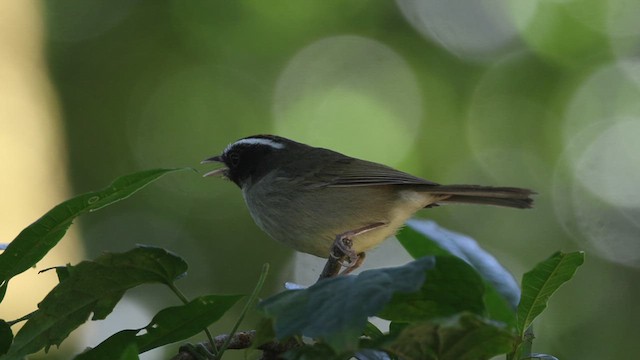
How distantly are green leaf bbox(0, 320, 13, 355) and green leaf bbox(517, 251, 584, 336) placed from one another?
3.96ft

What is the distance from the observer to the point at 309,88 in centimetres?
1198

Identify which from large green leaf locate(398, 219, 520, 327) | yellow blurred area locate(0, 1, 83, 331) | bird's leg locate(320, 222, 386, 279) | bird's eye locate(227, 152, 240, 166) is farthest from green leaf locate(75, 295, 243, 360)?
yellow blurred area locate(0, 1, 83, 331)

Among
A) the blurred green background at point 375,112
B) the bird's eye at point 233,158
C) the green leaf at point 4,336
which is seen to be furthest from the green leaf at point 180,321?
the blurred green background at point 375,112

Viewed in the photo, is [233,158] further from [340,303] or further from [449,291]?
[340,303]

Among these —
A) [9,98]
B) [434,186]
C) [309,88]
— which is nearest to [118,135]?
[9,98]

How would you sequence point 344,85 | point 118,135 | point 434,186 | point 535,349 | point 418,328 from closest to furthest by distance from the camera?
point 418,328 < point 434,186 < point 535,349 < point 118,135 < point 344,85

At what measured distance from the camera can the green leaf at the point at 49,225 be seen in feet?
6.33

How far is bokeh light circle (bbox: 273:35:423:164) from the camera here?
34.8 ft

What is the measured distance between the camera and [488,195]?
3992 millimetres

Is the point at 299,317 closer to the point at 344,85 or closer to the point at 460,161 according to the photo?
the point at 460,161

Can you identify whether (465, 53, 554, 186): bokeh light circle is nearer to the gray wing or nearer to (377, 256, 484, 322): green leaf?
the gray wing

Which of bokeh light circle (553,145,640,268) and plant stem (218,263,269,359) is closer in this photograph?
plant stem (218,263,269,359)

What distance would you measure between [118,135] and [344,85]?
4.24 metres

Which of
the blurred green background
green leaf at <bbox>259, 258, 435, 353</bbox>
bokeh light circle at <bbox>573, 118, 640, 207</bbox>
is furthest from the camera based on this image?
bokeh light circle at <bbox>573, 118, 640, 207</bbox>
